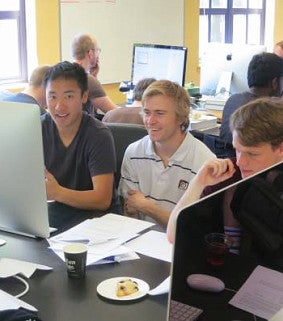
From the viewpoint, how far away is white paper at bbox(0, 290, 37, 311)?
1.23 metres

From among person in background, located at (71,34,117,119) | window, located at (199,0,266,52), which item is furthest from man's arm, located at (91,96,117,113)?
window, located at (199,0,266,52)

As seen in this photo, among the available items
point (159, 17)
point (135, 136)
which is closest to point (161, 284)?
Result: point (135, 136)

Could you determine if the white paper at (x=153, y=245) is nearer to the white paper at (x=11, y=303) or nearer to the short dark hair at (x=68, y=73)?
the white paper at (x=11, y=303)

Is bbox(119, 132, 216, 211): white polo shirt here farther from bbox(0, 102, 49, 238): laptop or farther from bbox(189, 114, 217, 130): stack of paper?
bbox(189, 114, 217, 130): stack of paper

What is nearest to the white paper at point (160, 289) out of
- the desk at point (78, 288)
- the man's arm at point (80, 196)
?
the desk at point (78, 288)

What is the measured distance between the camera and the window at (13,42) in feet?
15.2

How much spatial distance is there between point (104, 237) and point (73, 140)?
652 mm

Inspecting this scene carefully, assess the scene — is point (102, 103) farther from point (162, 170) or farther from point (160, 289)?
point (160, 289)

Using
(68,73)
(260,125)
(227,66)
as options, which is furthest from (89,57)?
(260,125)

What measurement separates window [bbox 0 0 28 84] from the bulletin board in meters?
0.34

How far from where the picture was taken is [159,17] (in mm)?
5934

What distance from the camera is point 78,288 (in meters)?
1.38

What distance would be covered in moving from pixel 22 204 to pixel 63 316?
1.59ft

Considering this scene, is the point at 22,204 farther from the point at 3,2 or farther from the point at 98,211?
the point at 3,2
